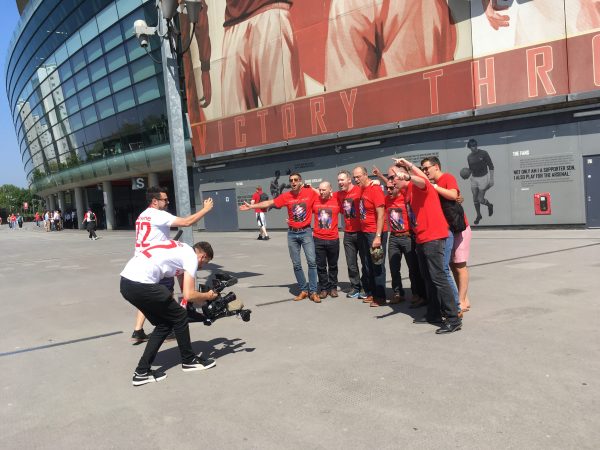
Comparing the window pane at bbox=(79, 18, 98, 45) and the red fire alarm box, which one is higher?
the window pane at bbox=(79, 18, 98, 45)

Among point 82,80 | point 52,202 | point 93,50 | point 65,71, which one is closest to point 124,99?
point 93,50

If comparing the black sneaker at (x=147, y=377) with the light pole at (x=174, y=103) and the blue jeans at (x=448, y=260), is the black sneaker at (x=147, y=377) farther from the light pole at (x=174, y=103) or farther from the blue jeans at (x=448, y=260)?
the light pole at (x=174, y=103)

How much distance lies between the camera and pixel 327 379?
3918mm

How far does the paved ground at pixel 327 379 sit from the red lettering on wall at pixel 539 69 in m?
8.27

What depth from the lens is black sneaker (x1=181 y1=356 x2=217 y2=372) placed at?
4363 millimetres

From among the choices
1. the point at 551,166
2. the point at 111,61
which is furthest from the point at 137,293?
the point at 111,61

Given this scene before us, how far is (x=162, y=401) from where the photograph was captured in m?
3.73

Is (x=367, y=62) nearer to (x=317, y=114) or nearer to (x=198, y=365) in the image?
(x=317, y=114)

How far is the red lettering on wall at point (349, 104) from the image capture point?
17797 millimetres

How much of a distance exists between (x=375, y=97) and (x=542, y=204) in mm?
6537

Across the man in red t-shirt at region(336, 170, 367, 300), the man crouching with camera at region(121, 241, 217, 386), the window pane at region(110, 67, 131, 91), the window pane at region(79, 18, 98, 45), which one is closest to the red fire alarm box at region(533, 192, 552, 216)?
the man in red t-shirt at region(336, 170, 367, 300)

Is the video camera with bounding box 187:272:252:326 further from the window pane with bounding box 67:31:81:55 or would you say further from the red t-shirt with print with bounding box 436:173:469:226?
the window pane with bounding box 67:31:81:55

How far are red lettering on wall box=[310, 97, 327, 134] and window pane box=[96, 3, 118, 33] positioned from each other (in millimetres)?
16950

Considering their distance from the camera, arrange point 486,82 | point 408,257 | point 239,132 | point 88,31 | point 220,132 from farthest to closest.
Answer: point 88,31 → point 220,132 → point 239,132 → point 486,82 → point 408,257
